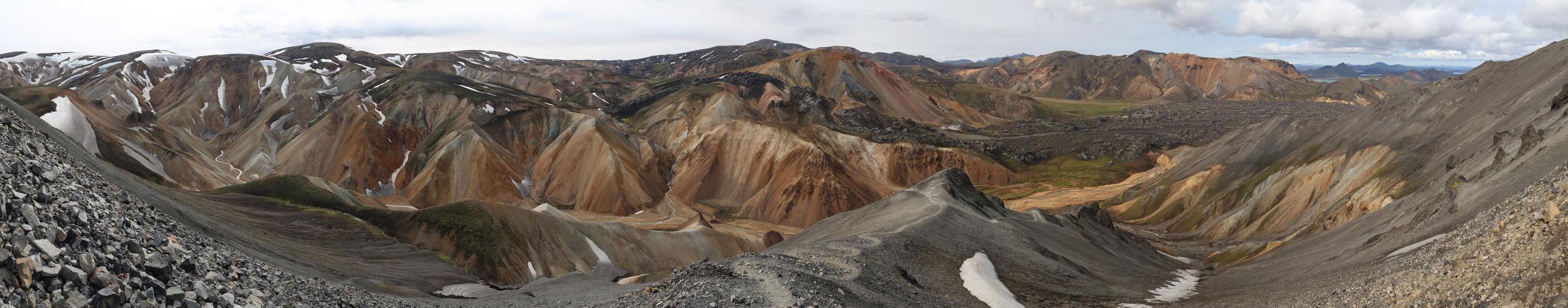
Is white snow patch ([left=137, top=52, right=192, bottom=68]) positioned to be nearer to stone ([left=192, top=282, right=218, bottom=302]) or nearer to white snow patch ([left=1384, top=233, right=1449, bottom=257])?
stone ([left=192, top=282, right=218, bottom=302])

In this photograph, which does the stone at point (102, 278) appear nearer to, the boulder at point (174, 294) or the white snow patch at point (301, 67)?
the boulder at point (174, 294)

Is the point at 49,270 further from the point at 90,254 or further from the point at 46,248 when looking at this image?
the point at 90,254

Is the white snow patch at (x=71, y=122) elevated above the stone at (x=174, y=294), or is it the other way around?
the stone at (x=174, y=294)

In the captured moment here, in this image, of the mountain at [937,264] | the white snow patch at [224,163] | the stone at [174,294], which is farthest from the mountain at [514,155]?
the stone at [174,294]

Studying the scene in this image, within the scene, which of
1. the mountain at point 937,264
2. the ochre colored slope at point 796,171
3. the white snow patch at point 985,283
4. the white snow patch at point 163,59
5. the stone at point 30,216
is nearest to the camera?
the stone at point 30,216

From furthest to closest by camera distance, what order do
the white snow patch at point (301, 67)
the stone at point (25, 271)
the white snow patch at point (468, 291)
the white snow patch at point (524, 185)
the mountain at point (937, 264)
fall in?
1. the white snow patch at point (301, 67)
2. the white snow patch at point (524, 185)
3. the white snow patch at point (468, 291)
4. the mountain at point (937, 264)
5. the stone at point (25, 271)

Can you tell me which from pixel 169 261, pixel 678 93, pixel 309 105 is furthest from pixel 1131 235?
pixel 309 105

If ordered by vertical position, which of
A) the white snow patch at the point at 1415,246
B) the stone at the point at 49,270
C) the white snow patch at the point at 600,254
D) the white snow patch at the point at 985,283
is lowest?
the white snow patch at the point at 600,254

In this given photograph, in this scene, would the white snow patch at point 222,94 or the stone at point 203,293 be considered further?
the white snow patch at point 222,94
